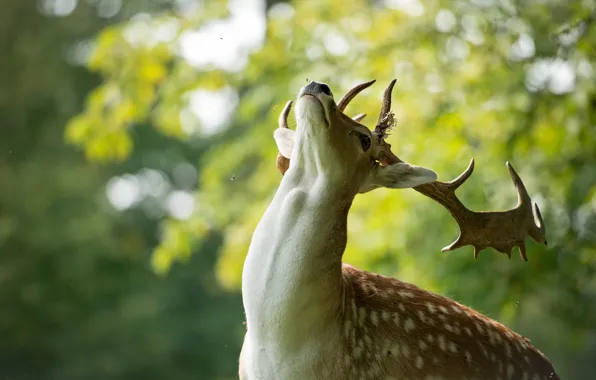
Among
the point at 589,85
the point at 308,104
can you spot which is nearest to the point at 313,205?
the point at 308,104

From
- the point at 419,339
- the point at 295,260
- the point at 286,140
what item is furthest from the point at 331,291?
the point at 286,140

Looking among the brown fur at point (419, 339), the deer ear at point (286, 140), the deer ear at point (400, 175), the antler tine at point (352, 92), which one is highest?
the antler tine at point (352, 92)

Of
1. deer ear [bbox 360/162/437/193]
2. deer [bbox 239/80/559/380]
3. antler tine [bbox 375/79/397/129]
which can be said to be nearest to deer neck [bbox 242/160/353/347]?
deer [bbox 239/80/559/380]

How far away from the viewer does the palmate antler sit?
253 centimetres

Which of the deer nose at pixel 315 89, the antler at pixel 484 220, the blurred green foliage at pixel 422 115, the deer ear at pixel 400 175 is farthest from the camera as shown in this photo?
the blurred green foliage at pixel 422 115

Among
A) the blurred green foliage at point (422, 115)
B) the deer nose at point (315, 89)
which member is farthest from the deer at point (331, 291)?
the blurred green foliage at point (422, 115)

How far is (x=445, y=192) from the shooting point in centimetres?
268

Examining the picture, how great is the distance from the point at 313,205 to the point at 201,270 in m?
11.4

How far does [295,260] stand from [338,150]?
0.30m

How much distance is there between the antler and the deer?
0.01 meters

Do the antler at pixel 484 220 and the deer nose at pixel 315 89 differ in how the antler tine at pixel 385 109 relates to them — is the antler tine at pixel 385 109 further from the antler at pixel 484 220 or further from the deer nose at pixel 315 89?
the deer nose at pixel 315 89

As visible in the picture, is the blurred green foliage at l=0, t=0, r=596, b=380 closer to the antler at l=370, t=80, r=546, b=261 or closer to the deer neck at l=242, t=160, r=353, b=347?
the antler at l=370, t=80, r=546, b=261

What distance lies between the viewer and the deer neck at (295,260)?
231 centimetres

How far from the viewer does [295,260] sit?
2303 mm
